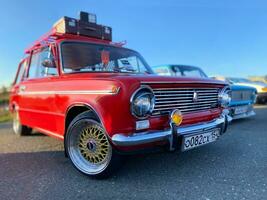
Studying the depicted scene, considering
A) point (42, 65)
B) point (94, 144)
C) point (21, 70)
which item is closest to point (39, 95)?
point (42, 65)

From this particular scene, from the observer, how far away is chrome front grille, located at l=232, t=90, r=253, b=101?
7236mm

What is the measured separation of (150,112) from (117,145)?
51cm

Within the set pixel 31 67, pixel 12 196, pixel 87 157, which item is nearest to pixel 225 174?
pixel 87 157

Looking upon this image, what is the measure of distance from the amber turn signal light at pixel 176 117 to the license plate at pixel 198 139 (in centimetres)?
20

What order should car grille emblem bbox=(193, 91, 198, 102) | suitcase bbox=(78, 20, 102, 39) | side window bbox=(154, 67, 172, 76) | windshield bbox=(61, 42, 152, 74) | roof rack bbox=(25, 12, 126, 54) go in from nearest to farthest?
car grille emblem bbox=(193, 91, 198, 102) < windshield bbox=(61, 42, 152, 74) < roof rack bbox=(25, 12, 126, 54) < suitcase bbox=(78, 20, 102, 39) < side window bbox=(154, 67, 172, 76)

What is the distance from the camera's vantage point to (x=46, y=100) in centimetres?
441

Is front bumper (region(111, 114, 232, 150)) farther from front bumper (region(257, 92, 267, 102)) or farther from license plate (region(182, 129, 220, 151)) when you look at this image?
front bumper (region(257, 92, 267, 102))

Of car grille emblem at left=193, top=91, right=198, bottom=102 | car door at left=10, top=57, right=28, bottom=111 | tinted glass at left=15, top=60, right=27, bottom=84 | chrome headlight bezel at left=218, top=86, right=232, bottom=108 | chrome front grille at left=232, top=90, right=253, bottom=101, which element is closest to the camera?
car grille emblem at left=193, top=91, right=198, bottom=102

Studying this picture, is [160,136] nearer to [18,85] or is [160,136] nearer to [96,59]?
[96,59]

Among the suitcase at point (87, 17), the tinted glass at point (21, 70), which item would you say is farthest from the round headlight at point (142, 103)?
the tinted glass at point (21, 70)

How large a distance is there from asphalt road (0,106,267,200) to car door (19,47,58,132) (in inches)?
23.1

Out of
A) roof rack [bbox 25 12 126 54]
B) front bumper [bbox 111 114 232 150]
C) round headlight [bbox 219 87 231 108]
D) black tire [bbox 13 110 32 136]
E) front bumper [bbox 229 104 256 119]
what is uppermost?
roof rack [bbox 25 12 126 54]

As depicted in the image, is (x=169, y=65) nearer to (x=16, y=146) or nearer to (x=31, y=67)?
(x=31, y=67)

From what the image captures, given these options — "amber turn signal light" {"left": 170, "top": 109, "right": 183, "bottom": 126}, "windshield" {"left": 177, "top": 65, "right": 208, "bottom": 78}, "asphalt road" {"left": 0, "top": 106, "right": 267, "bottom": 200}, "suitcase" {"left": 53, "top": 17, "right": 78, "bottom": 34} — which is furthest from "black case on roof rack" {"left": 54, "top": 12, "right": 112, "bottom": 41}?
"windshield" {"left": 177, "top": 65, "right": 208, "bottom": 78}
